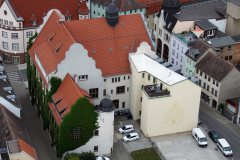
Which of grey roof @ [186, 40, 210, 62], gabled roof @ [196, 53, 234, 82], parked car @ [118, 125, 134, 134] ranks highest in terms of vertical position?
grey roof @ [186, 40, 210, 62]

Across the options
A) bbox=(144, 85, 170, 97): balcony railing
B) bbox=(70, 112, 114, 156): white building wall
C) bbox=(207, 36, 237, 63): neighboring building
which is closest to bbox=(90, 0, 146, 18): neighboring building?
bbox=(207, 36, 237, 63): neighboring building

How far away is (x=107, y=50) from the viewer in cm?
12619

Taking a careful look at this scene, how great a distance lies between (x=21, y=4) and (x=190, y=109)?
5774 cm

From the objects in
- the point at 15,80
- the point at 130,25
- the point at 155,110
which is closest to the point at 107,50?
the point at 130,25

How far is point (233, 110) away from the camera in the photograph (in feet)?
427

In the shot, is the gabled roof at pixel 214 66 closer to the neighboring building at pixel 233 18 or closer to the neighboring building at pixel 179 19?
the neighboring building at pixel 179 19

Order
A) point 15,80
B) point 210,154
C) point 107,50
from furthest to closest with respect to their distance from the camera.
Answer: point 15,80 < point 107,50 < point 210,154

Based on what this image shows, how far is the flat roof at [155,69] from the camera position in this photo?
12027cm

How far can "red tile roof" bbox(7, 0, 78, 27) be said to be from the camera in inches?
5876

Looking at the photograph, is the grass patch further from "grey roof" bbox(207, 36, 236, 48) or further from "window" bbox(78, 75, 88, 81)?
"grey roof" bbox(207, 36, 236, 48)

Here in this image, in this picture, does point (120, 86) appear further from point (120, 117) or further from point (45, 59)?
point (45, 59)

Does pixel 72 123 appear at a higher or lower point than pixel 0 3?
lower

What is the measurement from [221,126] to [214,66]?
50.8ft

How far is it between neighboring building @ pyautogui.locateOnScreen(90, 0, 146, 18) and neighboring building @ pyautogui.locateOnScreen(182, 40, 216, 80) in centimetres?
2524
